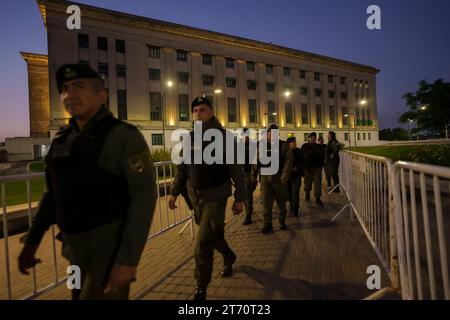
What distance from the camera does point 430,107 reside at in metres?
44.1

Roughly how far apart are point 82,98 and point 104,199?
2.14ft

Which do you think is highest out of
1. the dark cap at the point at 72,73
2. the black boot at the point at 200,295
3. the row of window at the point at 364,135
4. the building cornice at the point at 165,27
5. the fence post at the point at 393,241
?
the building cornice at the point at 165,27

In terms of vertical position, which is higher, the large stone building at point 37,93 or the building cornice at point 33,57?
the building cornice at point 33,57

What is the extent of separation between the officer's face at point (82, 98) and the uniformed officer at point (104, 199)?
97mm

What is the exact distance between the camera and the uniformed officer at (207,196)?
2.82m

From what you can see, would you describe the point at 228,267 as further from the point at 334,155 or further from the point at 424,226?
the point at 334,155

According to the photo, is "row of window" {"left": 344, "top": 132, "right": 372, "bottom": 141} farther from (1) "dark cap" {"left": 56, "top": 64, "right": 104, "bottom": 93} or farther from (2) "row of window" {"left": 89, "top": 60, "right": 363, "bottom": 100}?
(1) "dark cap" {"left": 56, "top": 64, "right": 104, "bottom": 93}

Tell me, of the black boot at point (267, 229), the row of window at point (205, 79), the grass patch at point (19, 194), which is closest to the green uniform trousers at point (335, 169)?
the black boot at point (267, 229)

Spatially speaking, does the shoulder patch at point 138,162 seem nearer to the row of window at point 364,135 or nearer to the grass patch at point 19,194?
the grass patch at point 19,194

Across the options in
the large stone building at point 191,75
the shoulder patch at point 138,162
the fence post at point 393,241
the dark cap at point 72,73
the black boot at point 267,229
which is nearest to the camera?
the shoulder patch at point 138,162

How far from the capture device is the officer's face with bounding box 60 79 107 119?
1677mm

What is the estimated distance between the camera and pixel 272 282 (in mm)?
3223

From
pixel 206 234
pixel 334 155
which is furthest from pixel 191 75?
pixel 206 234

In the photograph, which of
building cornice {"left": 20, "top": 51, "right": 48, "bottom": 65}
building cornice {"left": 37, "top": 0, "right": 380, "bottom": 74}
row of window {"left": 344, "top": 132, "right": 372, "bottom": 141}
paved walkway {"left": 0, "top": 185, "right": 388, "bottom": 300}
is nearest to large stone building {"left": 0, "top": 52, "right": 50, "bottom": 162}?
building cornice {"left": 20, "top": 51, "right": 48, "bottom": 65}
